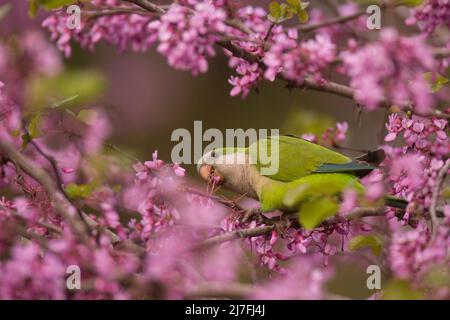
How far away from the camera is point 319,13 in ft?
15.8

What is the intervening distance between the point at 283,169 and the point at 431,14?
962 mm

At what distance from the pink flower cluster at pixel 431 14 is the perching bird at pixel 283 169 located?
59 centimetres

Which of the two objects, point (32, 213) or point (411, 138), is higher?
point (411, 138)

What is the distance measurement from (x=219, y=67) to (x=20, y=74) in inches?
224

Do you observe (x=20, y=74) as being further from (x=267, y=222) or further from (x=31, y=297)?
(x=267, y=222)

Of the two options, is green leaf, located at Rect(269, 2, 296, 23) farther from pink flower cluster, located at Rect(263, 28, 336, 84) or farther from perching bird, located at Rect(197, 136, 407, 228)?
perching bird, located at Rect(197, 136, 407, 228)

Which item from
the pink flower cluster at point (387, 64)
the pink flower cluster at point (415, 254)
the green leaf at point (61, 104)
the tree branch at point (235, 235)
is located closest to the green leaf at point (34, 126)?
the green leaf at point (61, 104)

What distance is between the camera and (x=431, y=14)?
10.2 ft

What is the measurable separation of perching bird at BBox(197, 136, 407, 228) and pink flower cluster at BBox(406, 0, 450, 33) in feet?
1.95

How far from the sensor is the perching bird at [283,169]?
332 centimetres

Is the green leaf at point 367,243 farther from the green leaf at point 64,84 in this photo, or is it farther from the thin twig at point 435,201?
the green leaf at point 64,84

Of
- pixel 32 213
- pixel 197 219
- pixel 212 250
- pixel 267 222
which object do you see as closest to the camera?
pixel 32 213

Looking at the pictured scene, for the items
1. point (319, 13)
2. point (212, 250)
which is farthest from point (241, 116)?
point (212, 250)
